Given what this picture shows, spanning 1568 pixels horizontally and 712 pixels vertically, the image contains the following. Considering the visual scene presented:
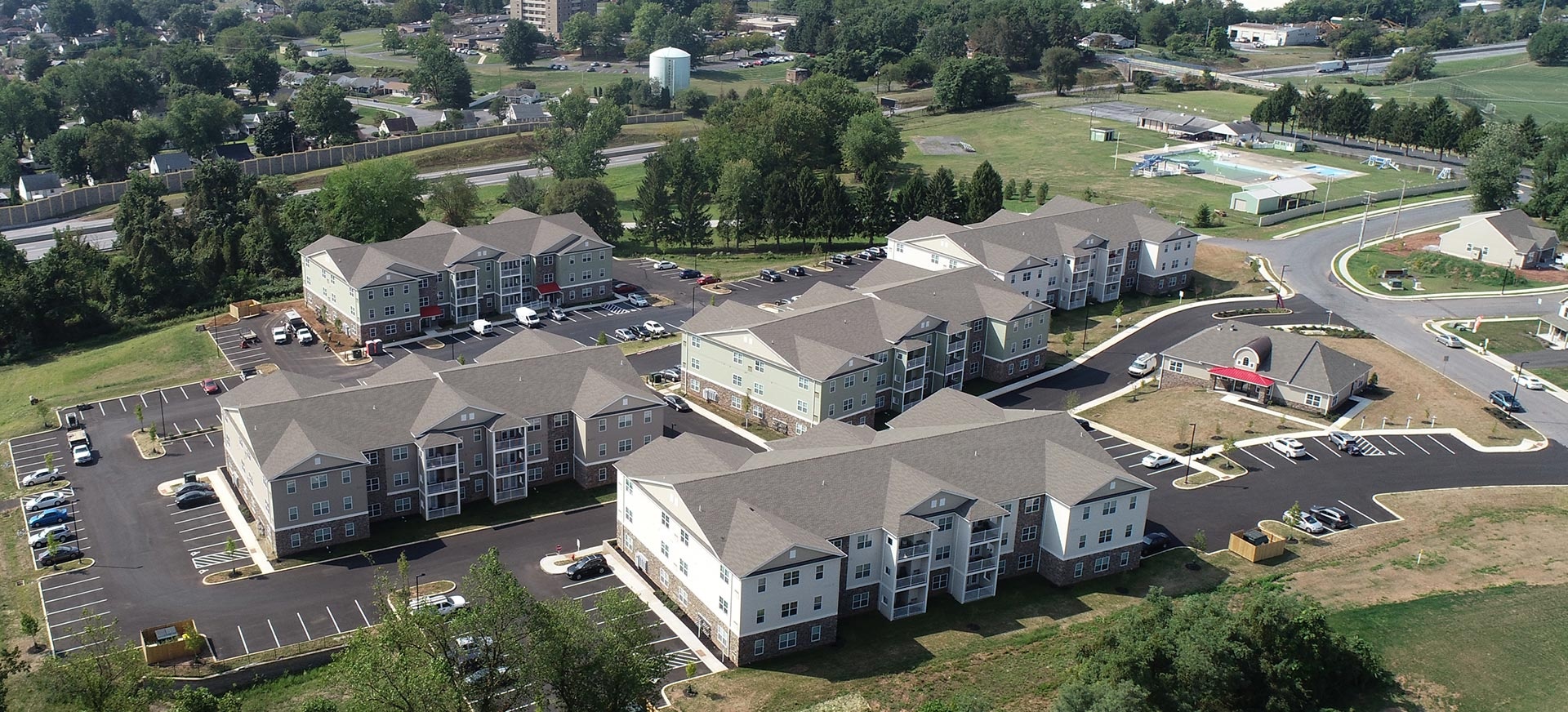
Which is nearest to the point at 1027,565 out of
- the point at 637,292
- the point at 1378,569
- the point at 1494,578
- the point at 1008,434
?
the point at 1008,434

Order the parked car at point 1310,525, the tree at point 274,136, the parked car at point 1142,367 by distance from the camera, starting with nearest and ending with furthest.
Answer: the parked car at point 1310,525, the parked car at point 1142,367, the tree at point 274,136

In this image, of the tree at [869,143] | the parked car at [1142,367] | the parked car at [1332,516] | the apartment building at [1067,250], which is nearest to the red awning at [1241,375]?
the parked car at [1142,367]

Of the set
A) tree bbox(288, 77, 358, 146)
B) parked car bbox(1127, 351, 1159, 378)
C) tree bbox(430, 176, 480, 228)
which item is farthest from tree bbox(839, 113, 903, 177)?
tree bbox(288, 77, 358, 146)

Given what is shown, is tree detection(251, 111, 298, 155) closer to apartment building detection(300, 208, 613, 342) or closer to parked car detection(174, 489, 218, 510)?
apartment building detection(300, 208, 613, 342)

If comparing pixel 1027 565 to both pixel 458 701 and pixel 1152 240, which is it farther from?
pixel 1152 240

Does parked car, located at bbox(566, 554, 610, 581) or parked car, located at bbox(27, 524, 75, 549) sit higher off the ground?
parked car, located at bbox(566, 554, 610, 581)

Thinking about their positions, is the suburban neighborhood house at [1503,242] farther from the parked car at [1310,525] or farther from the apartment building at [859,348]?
the parked car at [1310,525]
